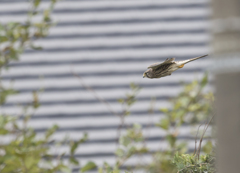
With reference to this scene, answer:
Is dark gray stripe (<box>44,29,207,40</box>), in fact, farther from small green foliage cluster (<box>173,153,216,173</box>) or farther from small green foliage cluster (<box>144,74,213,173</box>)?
small green foliage cluster (<box>173,153,216,173</box>)

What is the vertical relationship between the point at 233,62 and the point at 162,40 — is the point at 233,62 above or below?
below

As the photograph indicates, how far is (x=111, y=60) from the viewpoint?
3.21m

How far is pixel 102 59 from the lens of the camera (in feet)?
10.6

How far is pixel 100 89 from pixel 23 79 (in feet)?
2.56

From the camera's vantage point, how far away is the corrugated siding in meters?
3.08

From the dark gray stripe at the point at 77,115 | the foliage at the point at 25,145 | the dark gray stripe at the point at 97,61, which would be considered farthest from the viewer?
the dark gray stripe at the point at 97,61

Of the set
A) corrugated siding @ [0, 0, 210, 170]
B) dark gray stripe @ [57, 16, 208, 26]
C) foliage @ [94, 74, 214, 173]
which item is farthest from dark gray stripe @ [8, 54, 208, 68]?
foliage @ [94, 74, 214, 173]

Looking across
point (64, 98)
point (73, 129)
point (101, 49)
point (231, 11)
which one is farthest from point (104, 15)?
point (231, 11)

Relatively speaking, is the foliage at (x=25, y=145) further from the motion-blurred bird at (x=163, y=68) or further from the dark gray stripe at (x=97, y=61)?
the dark gray stripe at (x=97, y=61)

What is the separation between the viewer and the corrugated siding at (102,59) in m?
3.08

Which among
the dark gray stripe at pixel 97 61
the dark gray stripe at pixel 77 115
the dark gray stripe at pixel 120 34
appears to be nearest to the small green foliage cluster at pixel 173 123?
the dark gray stripe at pixel 77 115

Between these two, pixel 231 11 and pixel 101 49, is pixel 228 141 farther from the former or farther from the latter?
pixel 101 49

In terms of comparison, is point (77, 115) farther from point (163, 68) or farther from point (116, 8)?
point (163, 68)

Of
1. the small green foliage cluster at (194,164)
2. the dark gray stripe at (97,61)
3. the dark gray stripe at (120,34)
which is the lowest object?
the small green foliage cluster at (194,164)
